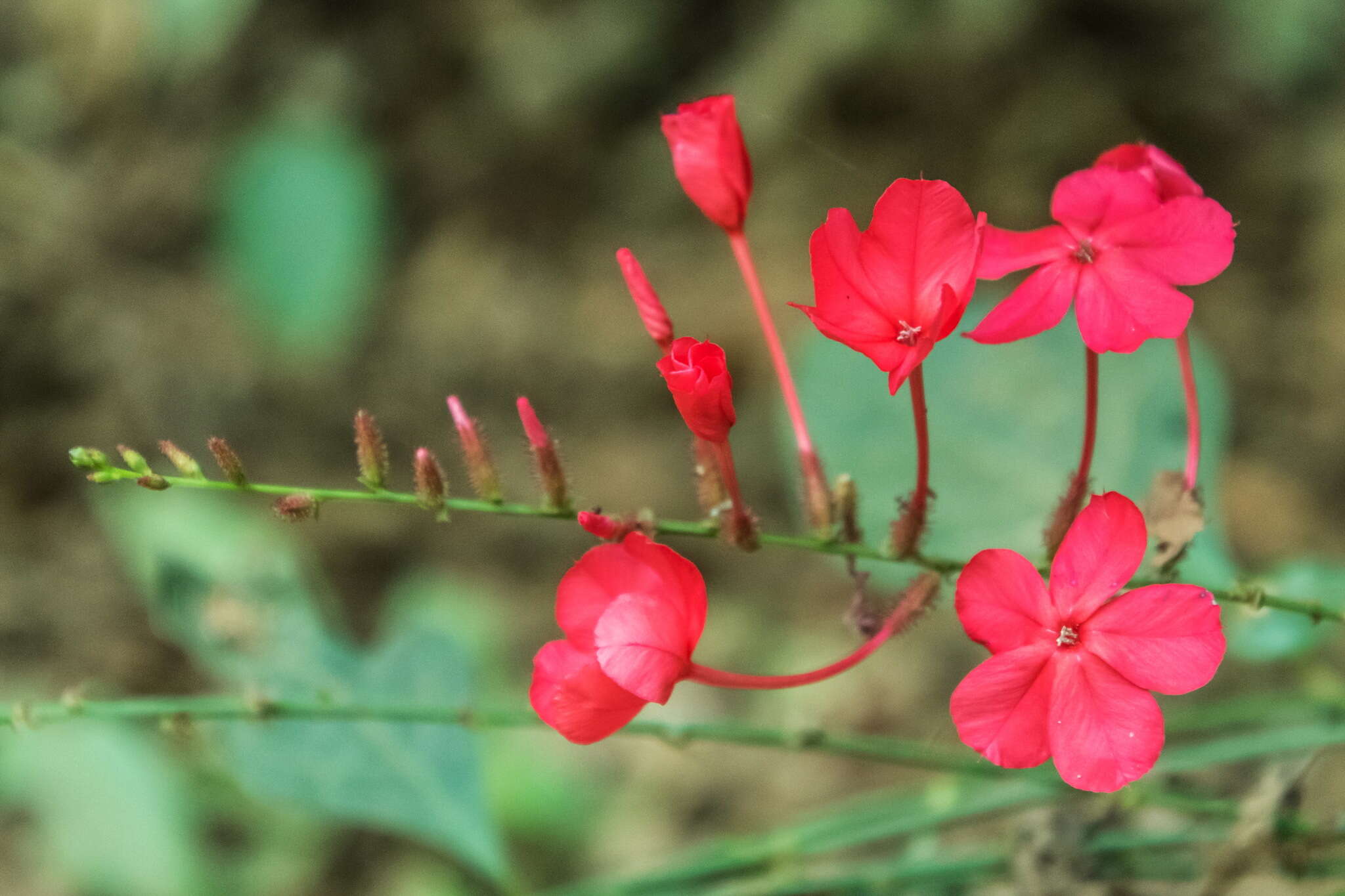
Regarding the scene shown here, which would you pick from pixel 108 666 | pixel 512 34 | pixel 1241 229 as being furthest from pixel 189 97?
pixel 1241 229

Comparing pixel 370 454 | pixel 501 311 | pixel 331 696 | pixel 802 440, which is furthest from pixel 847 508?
pixel 501 311

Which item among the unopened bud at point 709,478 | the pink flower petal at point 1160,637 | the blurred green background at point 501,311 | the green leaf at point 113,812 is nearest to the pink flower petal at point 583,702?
the unopened bud at point 709,478

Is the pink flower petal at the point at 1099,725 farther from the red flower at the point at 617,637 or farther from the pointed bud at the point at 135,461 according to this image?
the pointed bud at the point at 135,461

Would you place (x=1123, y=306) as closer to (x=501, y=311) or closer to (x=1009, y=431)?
(x=1009, y=431)

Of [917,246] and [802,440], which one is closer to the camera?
[917,246]

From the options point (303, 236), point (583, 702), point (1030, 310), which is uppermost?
point (303, 236)

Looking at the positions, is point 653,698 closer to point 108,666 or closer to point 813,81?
point 813,81

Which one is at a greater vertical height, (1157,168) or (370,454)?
(1157,168)

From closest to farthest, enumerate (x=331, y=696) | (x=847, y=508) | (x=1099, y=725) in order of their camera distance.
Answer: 1. (x=1099, y=725)
2. (x=847, y=508)
3. (x=331, y=696)
